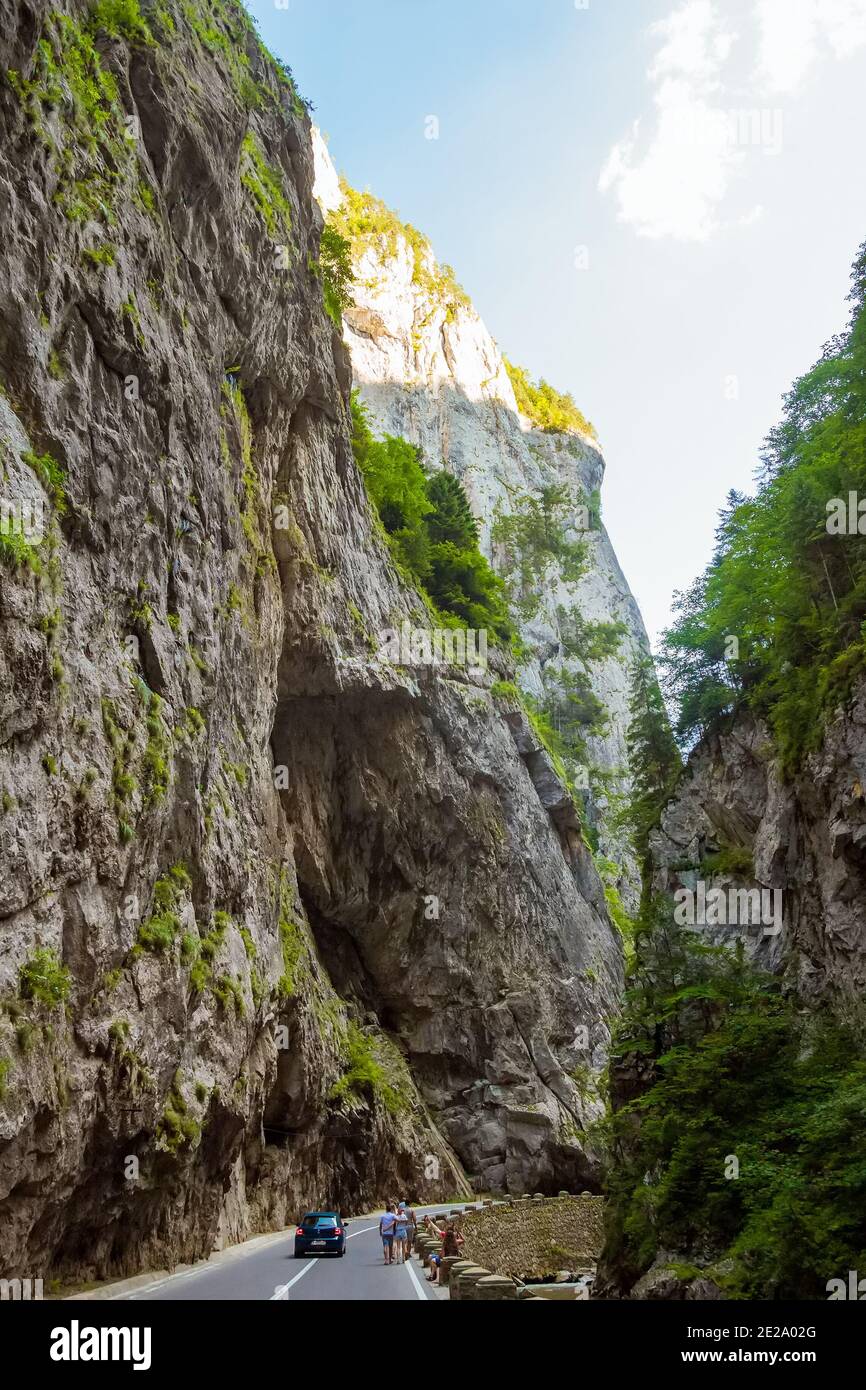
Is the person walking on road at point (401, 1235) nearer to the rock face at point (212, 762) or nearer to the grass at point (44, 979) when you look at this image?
the rock face at point (212, 762)

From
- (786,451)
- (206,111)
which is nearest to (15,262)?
(206,111)

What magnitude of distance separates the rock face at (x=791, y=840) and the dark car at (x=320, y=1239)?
35.6 feet

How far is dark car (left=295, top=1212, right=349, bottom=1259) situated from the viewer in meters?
19.6

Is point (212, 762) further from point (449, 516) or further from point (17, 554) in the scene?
point (449, 516)

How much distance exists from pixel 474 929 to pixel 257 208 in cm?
2908

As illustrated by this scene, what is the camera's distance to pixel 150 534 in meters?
18.5

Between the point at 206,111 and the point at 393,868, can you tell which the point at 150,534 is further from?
the point at 393,868

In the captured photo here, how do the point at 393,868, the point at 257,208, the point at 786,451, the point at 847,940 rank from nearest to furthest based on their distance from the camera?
1. the point at 847,940
2. the point at 257,208
3. the point at 786,451
4. the point at 393,868

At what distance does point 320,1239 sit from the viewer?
19.7m

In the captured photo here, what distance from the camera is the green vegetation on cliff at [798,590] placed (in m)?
19.1

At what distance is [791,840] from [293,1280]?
13434 millimetres

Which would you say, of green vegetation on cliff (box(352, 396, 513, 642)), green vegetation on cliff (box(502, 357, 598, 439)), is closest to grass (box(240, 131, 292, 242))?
green vegetation on cliff (box(352, 396, 513, 642))

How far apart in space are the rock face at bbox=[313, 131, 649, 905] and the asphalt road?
54571mm

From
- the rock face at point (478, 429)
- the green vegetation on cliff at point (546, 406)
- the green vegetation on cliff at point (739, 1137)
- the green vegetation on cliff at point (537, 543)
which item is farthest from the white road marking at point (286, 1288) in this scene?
the green vegetation on cliff at point (546, 406)
